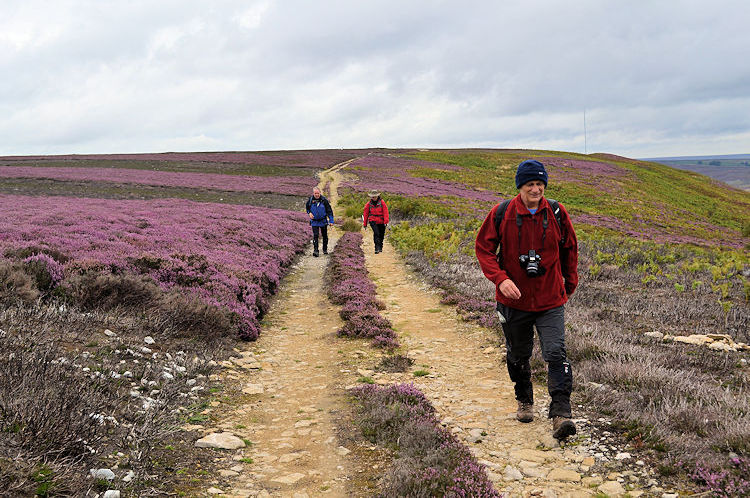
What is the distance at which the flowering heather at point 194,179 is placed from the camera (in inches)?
1718

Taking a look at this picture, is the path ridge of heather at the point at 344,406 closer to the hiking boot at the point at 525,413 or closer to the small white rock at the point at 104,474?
the hiking boot at the point at 525,413

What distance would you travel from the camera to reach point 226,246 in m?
14.7

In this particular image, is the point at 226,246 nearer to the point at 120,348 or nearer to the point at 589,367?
the point at 120,348

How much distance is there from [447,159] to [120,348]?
8130 cm

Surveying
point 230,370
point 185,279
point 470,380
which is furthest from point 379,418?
point 185,279

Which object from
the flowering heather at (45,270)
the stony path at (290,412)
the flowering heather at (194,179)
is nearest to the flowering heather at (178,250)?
the flowering heather at (45,270)

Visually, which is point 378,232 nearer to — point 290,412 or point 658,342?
point 658,342

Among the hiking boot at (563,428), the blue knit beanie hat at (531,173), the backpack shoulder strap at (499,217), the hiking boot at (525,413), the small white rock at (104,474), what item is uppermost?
the blue knit beanie hat at (531,173)

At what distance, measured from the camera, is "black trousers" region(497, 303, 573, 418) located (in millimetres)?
4918

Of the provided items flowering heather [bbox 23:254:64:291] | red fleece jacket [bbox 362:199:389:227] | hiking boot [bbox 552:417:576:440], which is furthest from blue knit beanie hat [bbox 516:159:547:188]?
red fleece jacket [bbox 362:199:389:227]

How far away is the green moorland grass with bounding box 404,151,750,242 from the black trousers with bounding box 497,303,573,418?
115 ft

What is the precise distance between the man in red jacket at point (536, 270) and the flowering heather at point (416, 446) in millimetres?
1216

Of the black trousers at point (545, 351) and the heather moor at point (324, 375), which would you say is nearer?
the heather moor at point (324, 375)

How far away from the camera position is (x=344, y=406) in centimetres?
600
